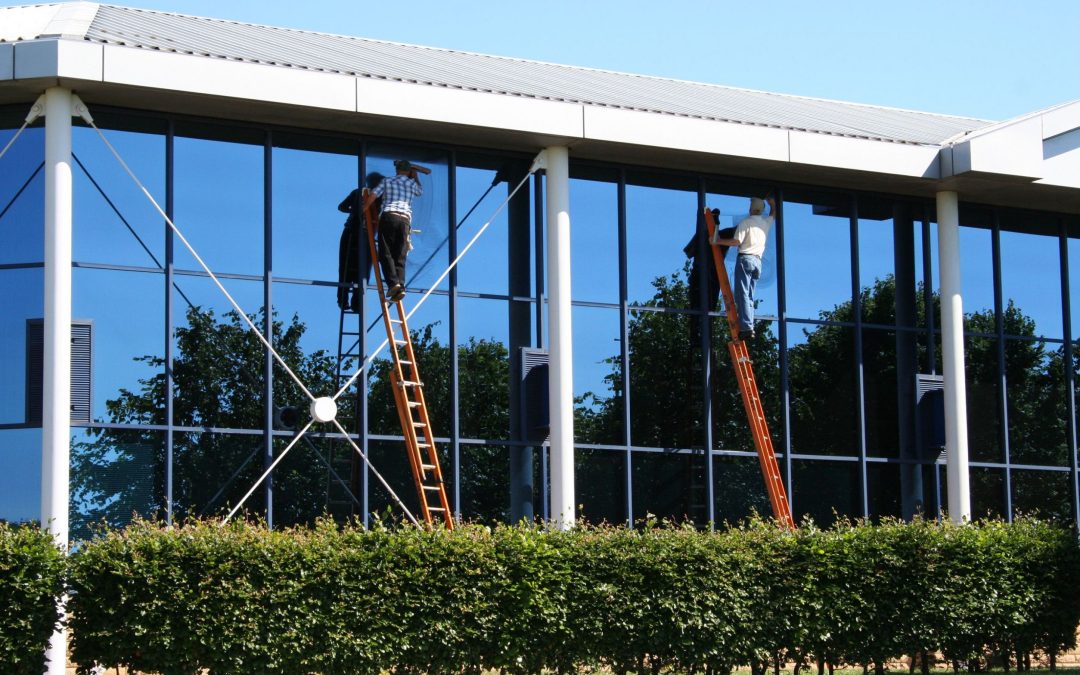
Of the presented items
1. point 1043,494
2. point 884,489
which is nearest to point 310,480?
point 884,489

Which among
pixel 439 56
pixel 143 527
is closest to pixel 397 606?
pixel 143 527

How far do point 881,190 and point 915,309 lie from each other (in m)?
1.82

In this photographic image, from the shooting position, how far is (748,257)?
864 inches

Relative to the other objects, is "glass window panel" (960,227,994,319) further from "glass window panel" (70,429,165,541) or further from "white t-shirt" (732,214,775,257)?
"glass window panel" (70,429,165,541)

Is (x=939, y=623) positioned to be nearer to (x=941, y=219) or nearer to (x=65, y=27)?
(x=941, y=219)

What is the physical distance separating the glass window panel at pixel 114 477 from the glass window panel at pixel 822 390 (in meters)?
8.90

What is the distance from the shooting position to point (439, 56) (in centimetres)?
2356

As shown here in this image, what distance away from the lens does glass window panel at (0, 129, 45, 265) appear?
60.8 ft

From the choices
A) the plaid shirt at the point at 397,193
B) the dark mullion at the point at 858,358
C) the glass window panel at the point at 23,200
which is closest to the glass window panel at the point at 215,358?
the glass window panel at the point at 23,200

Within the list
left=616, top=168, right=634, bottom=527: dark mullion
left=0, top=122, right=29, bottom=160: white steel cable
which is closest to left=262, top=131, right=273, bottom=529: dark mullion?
left=0, top=122, right=29, bottom=160: white steel cable

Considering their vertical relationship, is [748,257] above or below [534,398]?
above

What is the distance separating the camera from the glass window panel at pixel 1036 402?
23.8 metres

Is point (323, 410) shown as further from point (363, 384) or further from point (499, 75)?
point (499, 75)

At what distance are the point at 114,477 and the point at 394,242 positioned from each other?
14.8 ft
